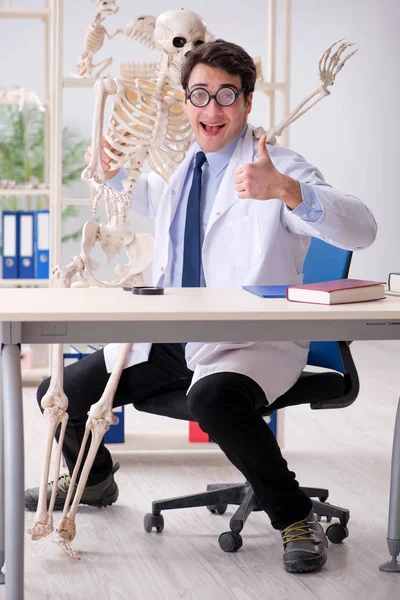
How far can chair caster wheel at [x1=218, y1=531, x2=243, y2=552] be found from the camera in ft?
7.94

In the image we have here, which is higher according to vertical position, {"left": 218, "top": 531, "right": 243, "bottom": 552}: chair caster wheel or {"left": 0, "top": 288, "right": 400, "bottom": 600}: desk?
{"left": 0, "top": 288, "right": 400, "bottom": 600}: desk

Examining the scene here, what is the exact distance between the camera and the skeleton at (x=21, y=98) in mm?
4516

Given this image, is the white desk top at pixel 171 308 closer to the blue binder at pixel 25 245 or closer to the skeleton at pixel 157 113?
the skeleton at pixel 157 113

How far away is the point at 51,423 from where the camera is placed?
232 cm

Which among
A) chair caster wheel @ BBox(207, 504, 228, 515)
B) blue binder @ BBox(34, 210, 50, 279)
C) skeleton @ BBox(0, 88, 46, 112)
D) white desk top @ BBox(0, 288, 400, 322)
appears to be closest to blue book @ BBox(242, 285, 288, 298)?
white desk top @ BBox(0, 288, 400, 322)

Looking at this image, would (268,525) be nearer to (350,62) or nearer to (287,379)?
(287,379)

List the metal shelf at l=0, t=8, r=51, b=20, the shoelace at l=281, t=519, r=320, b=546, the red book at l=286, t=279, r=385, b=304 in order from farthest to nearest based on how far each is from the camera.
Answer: the metal shelf at l=0, t=8, r=51, b=20 < the shoelace at l=281, t=519, r=320, b=546 < the red book at l=286, t=279, r=385, b=304

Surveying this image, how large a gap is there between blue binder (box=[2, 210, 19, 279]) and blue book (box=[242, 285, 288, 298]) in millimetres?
2612

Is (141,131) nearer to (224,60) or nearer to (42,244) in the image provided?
(224,60)

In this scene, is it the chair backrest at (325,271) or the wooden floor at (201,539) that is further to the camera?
the chair backrest at (325,271)

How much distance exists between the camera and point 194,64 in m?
2.38

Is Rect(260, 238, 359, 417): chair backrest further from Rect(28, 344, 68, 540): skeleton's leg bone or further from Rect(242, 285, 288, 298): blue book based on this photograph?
Rect(28, 344, 68, 540): skeleton's leg bone

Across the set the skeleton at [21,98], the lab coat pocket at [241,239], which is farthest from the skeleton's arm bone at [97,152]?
the skeleton at [21,98]

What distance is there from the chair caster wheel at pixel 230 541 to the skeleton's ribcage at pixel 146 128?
1040 millimetres
